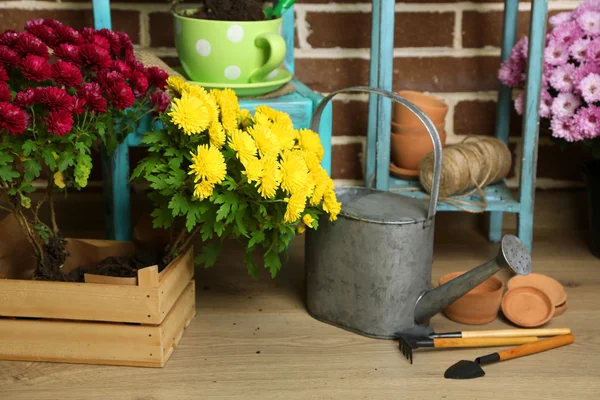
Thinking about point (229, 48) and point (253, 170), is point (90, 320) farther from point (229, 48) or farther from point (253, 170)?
point (229, 48)

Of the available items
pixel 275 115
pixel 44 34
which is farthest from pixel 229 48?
pixel 44 34

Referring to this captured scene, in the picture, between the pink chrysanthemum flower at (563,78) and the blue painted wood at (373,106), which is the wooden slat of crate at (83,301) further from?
the pink chrysanthemum flower at (563,78)

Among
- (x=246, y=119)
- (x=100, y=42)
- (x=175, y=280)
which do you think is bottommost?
(x=175, y=280)

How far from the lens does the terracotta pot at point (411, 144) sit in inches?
54.7

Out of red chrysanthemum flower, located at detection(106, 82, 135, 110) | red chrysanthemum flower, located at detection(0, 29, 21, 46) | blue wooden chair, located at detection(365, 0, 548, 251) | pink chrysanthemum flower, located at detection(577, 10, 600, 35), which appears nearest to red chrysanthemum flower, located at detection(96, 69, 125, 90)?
red chrysanthemum flower, located at detection(106, 82, 135, 110)

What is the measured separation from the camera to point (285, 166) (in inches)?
40.1

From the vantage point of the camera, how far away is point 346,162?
1566 mm

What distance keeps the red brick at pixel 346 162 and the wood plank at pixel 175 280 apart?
1.55ft

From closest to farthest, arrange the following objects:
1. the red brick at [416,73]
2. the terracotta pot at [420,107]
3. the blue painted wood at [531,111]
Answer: the blue painted wood at [531,111] → the terracotta pot at [420,107] → the red brick at [416,73]

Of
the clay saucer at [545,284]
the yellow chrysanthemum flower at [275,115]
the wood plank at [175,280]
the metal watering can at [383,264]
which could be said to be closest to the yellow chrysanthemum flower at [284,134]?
the yellow chrysanthemum flower at [275,115]

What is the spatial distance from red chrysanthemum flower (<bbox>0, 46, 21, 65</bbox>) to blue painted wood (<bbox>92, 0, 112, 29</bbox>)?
12.1 inches

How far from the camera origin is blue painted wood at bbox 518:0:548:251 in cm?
127

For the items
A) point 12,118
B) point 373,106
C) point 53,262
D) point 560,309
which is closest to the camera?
point 12,118

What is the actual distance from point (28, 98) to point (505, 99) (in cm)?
87
